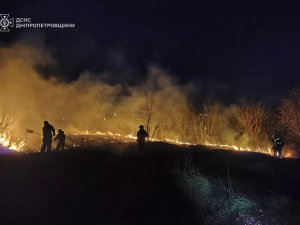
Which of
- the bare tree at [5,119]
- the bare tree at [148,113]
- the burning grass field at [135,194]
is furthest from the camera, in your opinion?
the bare tree at [148,113]

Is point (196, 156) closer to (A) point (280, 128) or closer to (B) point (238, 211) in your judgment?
(B) point (238, 211)

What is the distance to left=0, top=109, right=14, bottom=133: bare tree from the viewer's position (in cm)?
2881

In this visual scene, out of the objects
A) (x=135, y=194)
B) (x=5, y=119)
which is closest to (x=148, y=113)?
(x=5, y=119)

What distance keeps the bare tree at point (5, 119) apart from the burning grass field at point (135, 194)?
17.5 m

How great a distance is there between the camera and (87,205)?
8.60 m

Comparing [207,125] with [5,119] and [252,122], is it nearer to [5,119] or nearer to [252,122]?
[252,122]

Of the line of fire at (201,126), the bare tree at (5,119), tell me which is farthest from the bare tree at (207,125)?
the bare tree at (5,119)

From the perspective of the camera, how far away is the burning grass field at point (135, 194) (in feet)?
27.0

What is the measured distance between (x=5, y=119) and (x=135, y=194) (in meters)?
25.2

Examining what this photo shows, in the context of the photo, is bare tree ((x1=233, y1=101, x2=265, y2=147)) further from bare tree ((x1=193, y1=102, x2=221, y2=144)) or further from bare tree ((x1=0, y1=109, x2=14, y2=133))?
bare tree ((x1=0, y1=109, x2=14, y2=133))

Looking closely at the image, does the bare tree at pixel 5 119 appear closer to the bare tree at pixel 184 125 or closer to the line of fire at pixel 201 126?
the line of fire at pixel 201 126

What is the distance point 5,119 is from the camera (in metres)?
29.5

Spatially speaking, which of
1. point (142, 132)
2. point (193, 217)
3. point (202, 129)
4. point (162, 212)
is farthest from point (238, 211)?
point (202, 129)

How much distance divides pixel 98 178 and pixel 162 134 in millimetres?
27995
